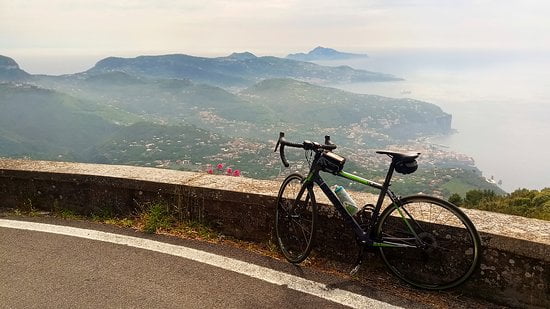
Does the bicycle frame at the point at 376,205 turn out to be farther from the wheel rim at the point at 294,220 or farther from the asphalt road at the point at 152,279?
the asphalt road at the point at 152,279

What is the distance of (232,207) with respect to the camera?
13.8 ft

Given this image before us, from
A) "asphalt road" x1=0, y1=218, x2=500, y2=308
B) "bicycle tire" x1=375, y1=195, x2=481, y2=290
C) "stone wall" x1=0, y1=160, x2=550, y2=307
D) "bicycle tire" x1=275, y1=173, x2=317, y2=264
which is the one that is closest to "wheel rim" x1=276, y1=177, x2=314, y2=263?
"bicycle tire" x1=275, y1=173, x2=317, y2=264

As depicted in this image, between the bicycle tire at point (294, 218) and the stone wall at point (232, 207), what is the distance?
0.47ft

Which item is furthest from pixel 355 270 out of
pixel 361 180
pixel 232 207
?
pixel 232 207

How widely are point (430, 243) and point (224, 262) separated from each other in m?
1.97

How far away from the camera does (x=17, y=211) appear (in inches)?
201

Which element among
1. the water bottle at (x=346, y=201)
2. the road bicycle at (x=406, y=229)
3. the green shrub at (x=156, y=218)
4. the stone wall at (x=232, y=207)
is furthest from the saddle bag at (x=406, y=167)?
the green shrub at (x=156, y=218)

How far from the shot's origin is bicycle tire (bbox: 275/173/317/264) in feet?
12.3

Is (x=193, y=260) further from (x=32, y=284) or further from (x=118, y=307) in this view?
(x=32, y=284)

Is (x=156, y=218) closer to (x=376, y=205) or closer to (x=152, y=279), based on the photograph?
(x=152, y=279)

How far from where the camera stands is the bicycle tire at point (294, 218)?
12.3ft

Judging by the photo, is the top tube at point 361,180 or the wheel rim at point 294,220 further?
the wheel rim at point 294,220

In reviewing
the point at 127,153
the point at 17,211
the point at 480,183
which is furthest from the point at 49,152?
the point at 17,211

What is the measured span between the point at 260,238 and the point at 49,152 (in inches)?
8979
